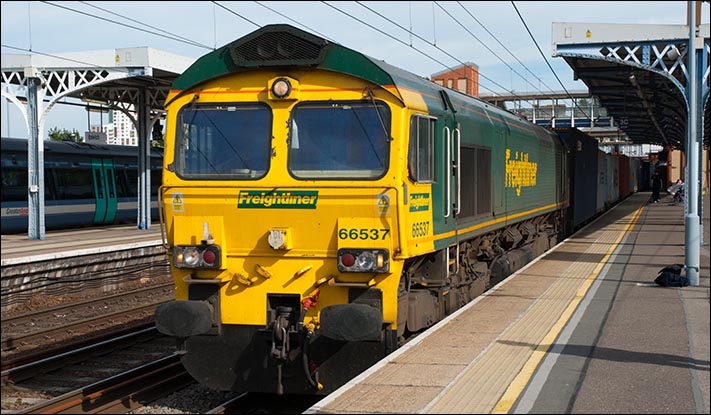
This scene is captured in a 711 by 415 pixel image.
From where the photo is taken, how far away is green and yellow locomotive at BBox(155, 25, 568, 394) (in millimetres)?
7312

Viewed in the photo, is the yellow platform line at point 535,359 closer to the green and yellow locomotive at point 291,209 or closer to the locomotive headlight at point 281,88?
the green and yellow locomotive at point 291,209


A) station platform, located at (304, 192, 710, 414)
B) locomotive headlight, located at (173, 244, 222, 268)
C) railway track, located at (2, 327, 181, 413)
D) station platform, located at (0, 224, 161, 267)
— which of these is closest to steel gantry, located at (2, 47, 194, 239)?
station platform, located at (0, 224, 161, 267)

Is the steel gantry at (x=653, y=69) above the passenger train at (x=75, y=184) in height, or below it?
above

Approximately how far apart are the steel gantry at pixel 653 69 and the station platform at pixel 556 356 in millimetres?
2138

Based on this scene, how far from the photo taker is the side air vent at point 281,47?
7551mm

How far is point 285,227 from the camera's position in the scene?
296 inches

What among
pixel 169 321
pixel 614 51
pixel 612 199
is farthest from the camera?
pixel 612 199

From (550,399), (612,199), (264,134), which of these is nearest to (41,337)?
(264,134)

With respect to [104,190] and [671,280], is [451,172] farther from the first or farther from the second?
[104,190]

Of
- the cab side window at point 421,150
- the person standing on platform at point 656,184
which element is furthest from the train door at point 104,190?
the person standing on platform at point 656,184

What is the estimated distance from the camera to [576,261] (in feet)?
53.4

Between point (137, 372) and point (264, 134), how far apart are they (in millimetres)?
3671

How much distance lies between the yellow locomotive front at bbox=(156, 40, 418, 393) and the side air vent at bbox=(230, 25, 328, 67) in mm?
138

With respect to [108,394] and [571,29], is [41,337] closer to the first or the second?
[108,394]
